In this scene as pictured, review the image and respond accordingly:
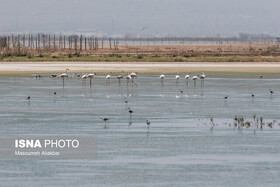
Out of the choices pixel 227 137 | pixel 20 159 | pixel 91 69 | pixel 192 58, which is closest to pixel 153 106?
pixel 227 137

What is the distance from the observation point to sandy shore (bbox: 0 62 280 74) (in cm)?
6241

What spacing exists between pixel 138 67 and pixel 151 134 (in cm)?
4214

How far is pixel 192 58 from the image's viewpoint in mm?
80125

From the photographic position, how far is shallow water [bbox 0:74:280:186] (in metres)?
18.9

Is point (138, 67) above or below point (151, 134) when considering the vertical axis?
below

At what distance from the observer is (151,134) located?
986 inches

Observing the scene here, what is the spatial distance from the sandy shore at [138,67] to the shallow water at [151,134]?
18.1 metres

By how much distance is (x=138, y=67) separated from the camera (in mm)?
67062

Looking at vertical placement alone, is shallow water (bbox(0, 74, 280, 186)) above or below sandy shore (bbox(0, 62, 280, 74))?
above

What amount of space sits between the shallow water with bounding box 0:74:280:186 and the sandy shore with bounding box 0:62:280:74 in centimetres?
1814

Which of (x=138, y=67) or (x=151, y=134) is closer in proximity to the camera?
(x=151, y=134)

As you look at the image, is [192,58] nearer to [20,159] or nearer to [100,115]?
[100,115]

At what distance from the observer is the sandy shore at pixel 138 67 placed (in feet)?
205

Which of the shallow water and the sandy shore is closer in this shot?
the shallow water
